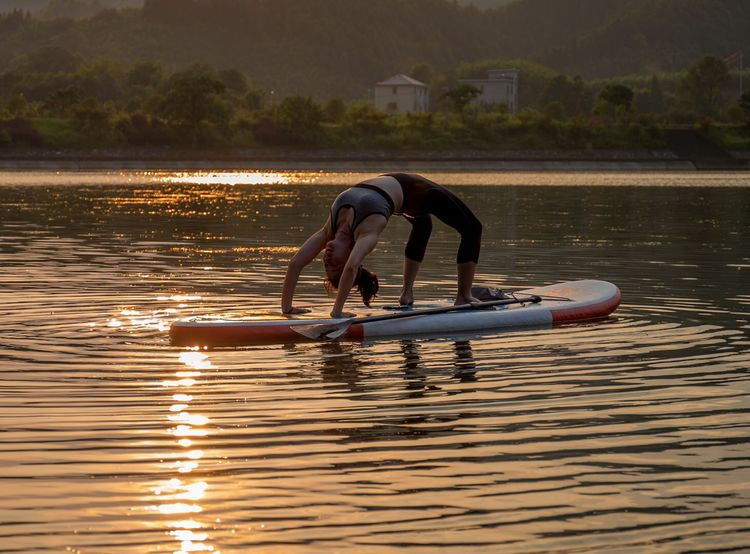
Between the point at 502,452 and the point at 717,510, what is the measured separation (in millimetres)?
1658

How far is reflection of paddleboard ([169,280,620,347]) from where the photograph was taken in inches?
507

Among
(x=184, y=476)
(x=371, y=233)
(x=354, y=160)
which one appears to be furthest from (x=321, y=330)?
(x=354, y=160)

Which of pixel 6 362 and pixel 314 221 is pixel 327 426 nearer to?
pixel 6 362

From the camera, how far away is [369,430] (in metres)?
8.91

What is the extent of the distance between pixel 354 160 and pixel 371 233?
363 feet

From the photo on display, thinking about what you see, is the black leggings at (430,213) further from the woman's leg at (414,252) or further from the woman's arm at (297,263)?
the woman's arm at (297,263)

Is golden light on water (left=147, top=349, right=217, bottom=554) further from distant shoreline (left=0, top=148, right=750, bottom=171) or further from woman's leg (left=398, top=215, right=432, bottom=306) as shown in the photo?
distant shoreline (left=0, top=148, right=750, bottom=171)

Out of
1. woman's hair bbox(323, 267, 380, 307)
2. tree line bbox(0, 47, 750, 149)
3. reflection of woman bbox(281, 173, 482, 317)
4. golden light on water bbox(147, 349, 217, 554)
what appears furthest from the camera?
tree line bbox(0, 47, 750, 149)

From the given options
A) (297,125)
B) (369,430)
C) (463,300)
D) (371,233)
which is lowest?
(369,430)

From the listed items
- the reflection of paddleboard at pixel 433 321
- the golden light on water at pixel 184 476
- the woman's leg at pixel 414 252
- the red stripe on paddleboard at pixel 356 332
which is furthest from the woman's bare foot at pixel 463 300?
the golden light on water at pixel 184 476

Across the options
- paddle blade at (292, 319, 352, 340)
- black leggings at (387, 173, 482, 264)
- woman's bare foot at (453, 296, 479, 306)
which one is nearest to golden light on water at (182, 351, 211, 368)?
paddle blade at (292, 319, 352, 340)

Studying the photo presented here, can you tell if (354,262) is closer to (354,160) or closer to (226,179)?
(226,179)

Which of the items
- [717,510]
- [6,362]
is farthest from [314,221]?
[717,510]

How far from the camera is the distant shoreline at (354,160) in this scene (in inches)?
4624
